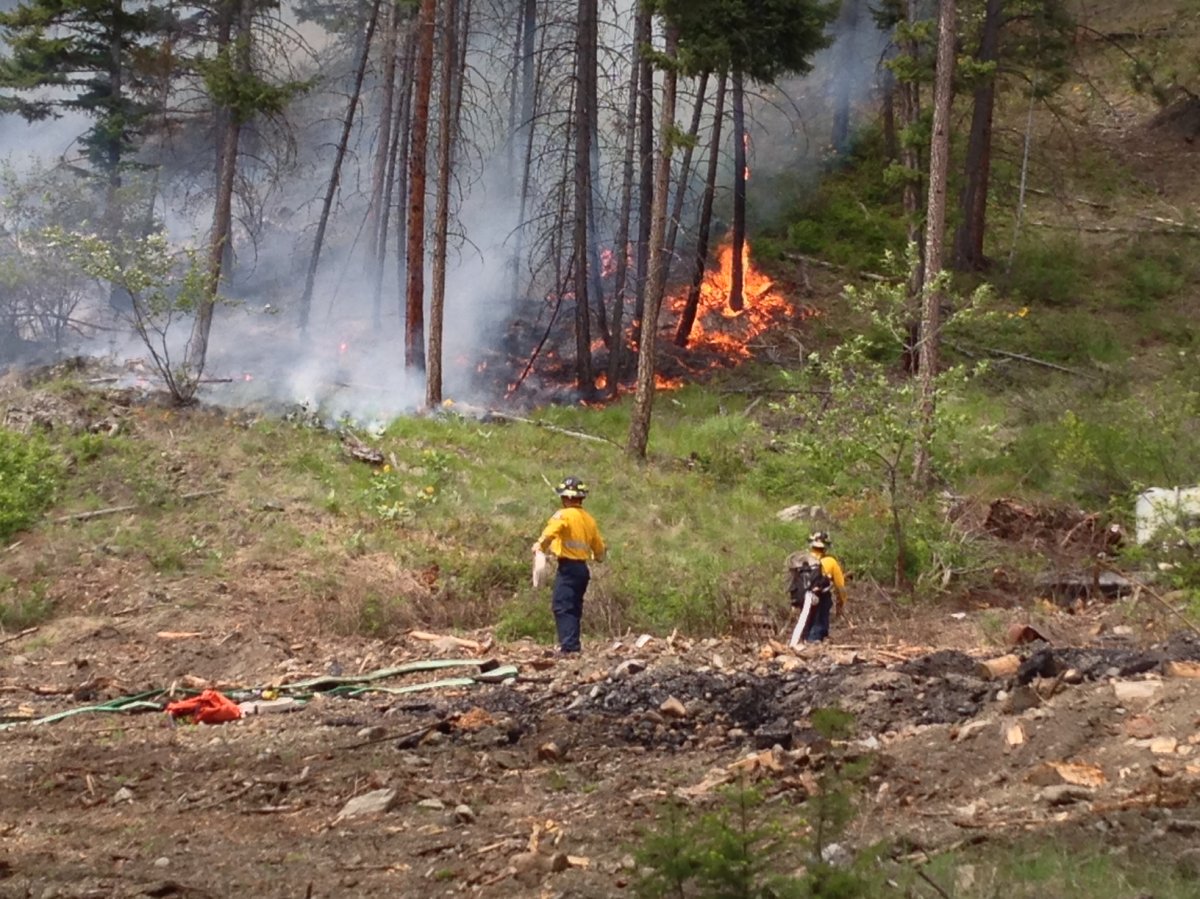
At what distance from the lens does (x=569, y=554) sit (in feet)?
35.6

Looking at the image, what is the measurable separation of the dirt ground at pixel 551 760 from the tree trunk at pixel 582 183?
1247cm

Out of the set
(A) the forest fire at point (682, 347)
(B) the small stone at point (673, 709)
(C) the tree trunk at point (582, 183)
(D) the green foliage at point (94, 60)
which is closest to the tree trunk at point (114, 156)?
(D) the green foliage at point (94, 60)

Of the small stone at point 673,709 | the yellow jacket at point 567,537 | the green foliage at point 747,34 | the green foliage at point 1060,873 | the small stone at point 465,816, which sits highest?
the green foliage at point 747,34

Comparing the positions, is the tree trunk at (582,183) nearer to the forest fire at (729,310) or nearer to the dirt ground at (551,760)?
the forest fire at (729,310)

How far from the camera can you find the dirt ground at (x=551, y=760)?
546 cm

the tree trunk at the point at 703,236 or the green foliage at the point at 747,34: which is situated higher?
the green foliage at the point at 747,34

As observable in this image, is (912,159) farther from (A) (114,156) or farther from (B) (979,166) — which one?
(A) (114,156)

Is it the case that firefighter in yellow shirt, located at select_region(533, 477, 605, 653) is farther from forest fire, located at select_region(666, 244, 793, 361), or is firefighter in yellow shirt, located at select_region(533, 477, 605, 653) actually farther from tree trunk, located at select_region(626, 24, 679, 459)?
forest fire, located at select_region(666, 244, 793, 361)

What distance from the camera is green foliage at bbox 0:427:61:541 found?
14.4 metres

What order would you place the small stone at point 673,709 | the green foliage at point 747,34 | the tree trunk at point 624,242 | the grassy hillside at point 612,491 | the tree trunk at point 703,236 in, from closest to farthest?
1. the small stone at point 673,709
2. the grassy hillside at point 612,491
3. the green foliage at point 747,34
4. the tree trunk at point 624,242
5. the tree trunk at point 703,236

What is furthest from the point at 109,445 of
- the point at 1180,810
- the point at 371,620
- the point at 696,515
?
the point at 1180,810

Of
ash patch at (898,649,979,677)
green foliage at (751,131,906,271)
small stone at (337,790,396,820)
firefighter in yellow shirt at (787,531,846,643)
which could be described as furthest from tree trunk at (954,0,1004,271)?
small stone at (337,790,396,820)

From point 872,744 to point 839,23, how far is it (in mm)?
32197

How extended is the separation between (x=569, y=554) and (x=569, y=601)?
1.45 ft
